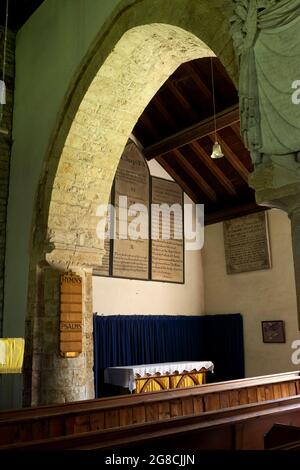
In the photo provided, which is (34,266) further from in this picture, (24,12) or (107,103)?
(24,12)

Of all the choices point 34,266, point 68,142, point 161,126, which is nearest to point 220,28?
point 68,142

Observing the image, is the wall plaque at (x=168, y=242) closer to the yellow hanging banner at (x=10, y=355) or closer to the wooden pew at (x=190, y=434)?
the yellow hanging banner at (x=10, y=355)

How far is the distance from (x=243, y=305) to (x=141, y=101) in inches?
204

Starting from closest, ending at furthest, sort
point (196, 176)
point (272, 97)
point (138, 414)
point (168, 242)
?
point (272, 97) < point (138, 414) < point (168, 242) < point (196, 176)

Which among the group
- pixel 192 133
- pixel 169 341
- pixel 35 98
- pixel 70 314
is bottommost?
pixel 169 341

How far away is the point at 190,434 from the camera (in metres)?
2.30

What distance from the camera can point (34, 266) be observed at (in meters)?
4.84

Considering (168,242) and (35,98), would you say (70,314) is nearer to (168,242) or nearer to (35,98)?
(35,98)

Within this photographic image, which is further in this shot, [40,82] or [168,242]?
[168,242]

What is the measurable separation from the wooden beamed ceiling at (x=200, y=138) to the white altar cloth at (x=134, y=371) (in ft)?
9.93

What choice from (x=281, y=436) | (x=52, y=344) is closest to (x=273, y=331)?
(x=52, y=344)

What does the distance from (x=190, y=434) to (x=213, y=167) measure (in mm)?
6874

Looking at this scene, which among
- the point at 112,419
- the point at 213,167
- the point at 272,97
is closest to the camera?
the point at 272,97

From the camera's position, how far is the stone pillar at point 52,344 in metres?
4.54
